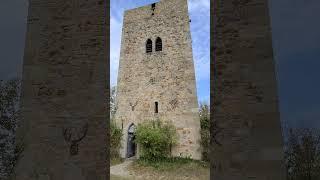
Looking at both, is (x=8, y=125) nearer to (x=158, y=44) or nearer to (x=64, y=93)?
(x=64, y=93)

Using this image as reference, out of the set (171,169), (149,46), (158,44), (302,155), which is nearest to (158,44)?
(158,44)

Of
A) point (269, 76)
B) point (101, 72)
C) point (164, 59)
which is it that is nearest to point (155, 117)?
point (164, 59)

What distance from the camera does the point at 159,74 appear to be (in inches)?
675

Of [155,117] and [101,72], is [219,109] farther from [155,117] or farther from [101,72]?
[155,117]

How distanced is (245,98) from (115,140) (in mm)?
12817

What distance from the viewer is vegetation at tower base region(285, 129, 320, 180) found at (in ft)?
23.5

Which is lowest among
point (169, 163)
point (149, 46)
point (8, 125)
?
point (169, 163)

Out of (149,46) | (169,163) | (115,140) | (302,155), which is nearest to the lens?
(302,155)

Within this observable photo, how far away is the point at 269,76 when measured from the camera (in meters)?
5.38

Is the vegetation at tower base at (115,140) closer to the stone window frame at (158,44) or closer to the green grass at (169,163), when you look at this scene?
the green grass at (169,163)

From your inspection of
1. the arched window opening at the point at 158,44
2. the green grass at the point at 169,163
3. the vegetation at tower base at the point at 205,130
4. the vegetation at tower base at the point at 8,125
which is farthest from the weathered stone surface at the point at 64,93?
the arched window opening at the point at 158,44

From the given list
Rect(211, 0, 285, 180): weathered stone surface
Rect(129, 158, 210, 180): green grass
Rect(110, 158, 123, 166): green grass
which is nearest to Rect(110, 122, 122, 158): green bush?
Rect(110, 158, 123, 166): green grass

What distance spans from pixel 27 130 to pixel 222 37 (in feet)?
13.1

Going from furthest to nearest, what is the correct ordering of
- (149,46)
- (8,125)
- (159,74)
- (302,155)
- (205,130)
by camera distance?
(149,46) < (159,74) < (205,130) < (302,155) < (8,125)
